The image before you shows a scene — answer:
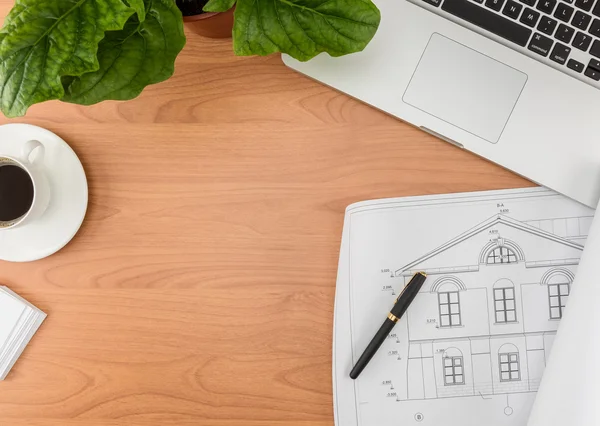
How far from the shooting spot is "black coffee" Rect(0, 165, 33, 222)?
643 mm

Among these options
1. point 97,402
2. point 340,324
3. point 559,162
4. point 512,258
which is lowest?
point 97,402

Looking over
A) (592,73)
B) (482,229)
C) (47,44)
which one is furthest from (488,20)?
(47,44)

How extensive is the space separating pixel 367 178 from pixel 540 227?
0.19 m

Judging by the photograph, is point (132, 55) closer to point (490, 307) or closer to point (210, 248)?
point (210, 248)

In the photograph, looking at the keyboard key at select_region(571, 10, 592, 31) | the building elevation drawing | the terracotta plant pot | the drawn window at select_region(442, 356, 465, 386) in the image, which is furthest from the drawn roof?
the terracotta plant pot

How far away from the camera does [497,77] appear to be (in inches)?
25.6

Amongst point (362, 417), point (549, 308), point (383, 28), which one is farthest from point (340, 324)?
point (383, 28)

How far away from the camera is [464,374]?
0.65 metres

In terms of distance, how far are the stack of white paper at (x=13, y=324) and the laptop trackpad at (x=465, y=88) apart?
0.47m

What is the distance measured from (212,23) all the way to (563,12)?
356mm

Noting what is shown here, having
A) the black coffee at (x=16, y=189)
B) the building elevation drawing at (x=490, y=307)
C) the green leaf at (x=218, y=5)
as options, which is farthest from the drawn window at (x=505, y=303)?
the black coffee at (x=16, y=189)

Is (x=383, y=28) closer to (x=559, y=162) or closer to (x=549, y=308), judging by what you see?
(x=559, y=162)

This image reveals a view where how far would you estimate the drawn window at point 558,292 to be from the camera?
0.64 metres

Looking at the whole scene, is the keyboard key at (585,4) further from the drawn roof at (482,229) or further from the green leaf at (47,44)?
the green leaf at (47,44)
